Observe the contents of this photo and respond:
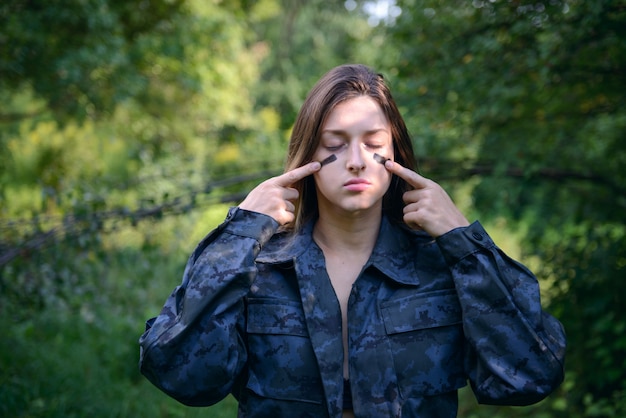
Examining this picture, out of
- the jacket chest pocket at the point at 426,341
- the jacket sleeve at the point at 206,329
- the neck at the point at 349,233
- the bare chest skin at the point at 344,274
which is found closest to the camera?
the jacket sleeve at the point at 206,329

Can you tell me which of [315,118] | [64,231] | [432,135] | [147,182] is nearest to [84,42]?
[147,182]

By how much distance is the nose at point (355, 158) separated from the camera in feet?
7.10

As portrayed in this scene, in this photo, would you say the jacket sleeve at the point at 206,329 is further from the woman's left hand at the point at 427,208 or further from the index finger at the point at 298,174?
the woman's left hand at the point at 427,208

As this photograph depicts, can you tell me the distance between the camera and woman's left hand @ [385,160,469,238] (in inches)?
85.4

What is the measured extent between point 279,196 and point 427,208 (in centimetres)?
51

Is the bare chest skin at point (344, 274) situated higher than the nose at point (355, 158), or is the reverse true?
the nose at point (355, 158)

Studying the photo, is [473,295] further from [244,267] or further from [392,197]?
[244,267]

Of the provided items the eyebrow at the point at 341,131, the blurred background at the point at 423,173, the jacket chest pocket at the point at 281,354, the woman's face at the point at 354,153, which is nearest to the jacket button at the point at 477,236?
the woman's face at the point at 354,153

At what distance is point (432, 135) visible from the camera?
14.7 ft

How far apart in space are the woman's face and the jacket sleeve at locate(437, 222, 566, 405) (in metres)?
0.30

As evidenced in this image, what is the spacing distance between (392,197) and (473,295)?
0.55 metres

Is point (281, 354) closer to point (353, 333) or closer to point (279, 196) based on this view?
point (353, 333)

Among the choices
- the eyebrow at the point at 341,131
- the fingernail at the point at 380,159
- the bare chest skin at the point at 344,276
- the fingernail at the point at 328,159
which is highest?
the eyebrow at the point at 341,131

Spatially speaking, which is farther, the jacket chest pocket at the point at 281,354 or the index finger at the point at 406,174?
the index finger at the point at 406,174
